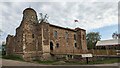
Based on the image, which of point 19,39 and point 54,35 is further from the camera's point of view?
point 54,35

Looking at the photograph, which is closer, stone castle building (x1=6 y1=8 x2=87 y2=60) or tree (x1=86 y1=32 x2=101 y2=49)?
stone castle building (x1=6 y1=8 x2=87 y2=60)

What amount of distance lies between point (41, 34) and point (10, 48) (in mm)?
10058

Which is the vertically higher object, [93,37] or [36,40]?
[93,37]

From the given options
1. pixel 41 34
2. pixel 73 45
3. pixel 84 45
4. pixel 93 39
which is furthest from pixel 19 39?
pixel 93 39

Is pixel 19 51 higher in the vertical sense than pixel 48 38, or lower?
lower

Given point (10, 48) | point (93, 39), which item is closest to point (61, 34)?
point (10, 48)

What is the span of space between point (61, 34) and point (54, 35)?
2.36 metres

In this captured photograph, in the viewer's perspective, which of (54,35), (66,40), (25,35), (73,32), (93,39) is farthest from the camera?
(93,39)

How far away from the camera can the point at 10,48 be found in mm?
37688

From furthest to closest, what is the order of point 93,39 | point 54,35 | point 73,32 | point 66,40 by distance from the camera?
1. point 93,39
2. point 73,32
3. point 66,40
4. point 54,35

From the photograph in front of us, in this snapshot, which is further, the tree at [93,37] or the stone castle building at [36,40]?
the tree at [93,37]

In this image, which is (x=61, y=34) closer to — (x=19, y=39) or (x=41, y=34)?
(x=41, y=34)

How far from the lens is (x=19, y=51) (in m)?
33.0

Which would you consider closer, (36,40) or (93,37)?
(36,40)
